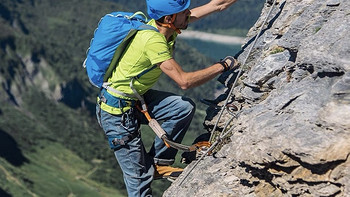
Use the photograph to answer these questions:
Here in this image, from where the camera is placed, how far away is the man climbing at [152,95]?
30.2 feet

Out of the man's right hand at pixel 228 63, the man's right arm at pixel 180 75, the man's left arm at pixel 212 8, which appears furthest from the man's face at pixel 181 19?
the man's left arm at pixel 212 8

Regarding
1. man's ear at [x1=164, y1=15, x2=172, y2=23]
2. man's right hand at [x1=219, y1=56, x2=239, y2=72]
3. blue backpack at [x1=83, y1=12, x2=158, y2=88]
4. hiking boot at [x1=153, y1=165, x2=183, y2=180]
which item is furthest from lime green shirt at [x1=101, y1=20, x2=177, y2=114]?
hiking boot at [x1=153, y1=165, x2=183, y2=180]

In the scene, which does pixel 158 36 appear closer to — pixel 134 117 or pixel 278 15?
pixel 134 117

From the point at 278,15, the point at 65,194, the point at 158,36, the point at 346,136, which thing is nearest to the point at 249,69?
the point at 278,15

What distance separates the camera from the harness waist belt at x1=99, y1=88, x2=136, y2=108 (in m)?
10.3

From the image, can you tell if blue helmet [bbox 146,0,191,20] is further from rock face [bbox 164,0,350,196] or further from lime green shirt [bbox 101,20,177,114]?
rock face [bbox 164,0,350,196]

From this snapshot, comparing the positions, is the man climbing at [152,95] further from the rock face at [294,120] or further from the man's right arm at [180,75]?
the rock face at [294,120]

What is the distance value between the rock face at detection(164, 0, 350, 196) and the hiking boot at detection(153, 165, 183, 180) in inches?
25.5

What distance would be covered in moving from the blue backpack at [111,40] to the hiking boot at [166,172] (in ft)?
7.88

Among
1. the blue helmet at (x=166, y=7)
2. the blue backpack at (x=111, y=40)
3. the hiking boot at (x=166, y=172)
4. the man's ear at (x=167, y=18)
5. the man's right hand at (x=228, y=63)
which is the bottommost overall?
the hiking boot at (x=166, y=172)

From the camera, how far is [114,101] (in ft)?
33.7

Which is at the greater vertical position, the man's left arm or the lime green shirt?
the man's left arm

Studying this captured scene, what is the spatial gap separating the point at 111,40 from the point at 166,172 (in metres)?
3.30

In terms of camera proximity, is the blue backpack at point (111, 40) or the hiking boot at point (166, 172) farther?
the hiking boot at point (166, 172)
